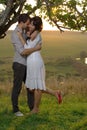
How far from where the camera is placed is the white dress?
9.98 m

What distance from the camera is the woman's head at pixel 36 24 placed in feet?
33.0

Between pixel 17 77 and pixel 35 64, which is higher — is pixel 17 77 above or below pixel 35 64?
below

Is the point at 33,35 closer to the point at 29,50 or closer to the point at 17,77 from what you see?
the point at 29,50

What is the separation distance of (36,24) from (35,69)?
89 cm

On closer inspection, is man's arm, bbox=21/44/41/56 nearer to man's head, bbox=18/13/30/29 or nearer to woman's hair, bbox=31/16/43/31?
woman's hair, bbox=31/16/43/31

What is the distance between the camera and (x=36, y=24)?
1006 centimetres

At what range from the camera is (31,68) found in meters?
9.98

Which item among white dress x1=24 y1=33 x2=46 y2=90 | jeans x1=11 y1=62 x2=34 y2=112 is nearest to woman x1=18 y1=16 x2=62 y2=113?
white dress x1=24 y1=33 x2=46 y2=90

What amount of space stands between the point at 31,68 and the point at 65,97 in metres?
4.61

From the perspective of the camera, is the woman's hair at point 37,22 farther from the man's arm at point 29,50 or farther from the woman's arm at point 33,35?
the man's arm at point 29,50

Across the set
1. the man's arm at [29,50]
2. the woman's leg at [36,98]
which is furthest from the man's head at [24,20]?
the woman's leg at [36,98]

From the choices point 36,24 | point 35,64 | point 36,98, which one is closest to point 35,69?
point 35,64

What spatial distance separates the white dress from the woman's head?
0.54 feet

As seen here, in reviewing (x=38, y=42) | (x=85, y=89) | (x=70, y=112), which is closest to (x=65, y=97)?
(x=85, y=89)
